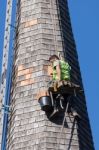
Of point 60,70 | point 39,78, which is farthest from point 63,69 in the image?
point 39,78

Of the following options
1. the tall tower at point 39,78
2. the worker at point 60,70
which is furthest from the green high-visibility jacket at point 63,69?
the tall tower at point 39,78

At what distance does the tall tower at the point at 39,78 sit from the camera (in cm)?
1722

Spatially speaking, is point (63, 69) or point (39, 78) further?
point (39, 78)

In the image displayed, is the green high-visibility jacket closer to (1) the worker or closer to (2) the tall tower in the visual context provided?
(1) the worker

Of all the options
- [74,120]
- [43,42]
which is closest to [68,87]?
[74,120]

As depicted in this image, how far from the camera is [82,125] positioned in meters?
18.1

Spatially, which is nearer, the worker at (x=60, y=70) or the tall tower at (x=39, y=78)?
the tall tower at (x=39, y=78)

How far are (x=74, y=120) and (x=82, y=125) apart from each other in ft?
1.65

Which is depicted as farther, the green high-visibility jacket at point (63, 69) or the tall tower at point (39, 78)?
the green high-visibility jacket at point (63, 69)

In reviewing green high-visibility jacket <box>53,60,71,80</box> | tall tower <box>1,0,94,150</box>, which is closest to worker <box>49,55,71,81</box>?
green high-visibility jacket <box>53,60,71,80</box>

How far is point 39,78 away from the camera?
60.6 feet

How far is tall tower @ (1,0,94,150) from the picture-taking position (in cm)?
1722

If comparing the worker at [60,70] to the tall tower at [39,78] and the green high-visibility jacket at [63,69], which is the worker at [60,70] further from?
the tall tower at [39,78]

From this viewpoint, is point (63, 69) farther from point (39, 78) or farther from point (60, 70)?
point (39, 78)
